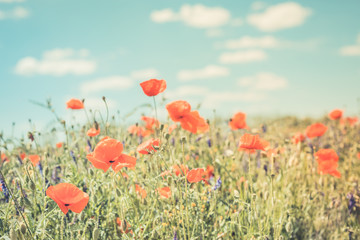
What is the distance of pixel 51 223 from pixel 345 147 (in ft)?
15.2

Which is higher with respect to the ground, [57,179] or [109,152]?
[109,152]

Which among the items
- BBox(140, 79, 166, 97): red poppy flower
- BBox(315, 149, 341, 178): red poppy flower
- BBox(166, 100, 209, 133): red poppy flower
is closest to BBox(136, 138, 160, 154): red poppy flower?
BBox(166, 100, 209, 133): red poppy flower

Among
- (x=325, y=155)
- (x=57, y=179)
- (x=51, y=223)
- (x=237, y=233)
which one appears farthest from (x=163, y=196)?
(x=325, y=155)

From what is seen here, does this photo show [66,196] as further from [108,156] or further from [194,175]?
[194,175]

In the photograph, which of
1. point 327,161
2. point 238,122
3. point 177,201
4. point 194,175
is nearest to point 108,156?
point 194,175

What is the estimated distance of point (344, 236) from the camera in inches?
103

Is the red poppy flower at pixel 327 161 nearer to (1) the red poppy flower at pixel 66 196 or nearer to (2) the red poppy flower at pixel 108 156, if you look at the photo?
(2) the red poppy flower at pixel 108 156

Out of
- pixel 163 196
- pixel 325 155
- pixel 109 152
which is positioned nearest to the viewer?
pixel 109 152

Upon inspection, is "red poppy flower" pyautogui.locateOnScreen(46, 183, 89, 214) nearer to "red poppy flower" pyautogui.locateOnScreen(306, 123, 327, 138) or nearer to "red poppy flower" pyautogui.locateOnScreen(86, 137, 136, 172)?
"red poppy flower" pyautogui.locateOnScreen(86, 137, 136, 172)

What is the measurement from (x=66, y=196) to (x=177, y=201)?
91 cm

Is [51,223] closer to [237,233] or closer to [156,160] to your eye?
[156,160]

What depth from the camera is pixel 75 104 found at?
2.63 m

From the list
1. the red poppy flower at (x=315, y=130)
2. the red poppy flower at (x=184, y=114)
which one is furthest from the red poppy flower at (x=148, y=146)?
the red poppy flower at (x=315, y=130)

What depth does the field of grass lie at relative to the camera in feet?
5.89
